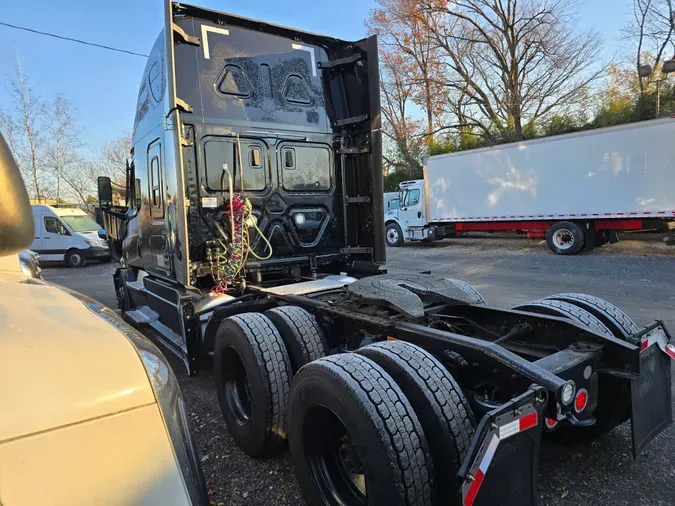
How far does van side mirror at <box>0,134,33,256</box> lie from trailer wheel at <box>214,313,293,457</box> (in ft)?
6.83

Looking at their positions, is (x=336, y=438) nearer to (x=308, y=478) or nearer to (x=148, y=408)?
(x=308, y=478)

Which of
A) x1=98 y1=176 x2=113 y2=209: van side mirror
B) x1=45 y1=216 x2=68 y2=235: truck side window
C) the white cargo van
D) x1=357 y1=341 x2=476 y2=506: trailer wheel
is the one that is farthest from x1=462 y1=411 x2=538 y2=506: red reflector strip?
x1=45 y1=216 x2=68 y2=235: truck side window

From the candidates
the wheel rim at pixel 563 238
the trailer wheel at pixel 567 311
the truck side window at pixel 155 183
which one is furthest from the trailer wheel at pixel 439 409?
the wheel rim at pixel 563 238

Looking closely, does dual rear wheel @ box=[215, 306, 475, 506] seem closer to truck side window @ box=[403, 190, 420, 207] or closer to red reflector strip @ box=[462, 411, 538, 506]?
red reflector strip @ box=[462, 411, 538, 506]

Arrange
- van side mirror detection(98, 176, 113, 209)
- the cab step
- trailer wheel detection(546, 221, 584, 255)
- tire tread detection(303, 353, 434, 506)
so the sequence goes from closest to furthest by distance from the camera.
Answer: tire tread detection(303, 353, 434, 506) < the cab step < van side mirror detection(98, 176, 113, 209) < trailer wheel detection(546, 221, 584, 255)

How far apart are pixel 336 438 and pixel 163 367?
4.46 ft

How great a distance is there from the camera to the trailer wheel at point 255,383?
9.77 ft

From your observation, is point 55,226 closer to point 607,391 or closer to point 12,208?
point 12,208

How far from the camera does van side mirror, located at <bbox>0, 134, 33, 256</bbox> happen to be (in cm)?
105

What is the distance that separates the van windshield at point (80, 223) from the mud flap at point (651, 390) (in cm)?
1792

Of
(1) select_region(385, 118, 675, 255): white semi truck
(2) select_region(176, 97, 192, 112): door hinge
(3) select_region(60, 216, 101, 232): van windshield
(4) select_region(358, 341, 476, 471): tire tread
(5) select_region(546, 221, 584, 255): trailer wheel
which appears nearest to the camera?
(4) select_region(358, 341, 476, 471): tire tread

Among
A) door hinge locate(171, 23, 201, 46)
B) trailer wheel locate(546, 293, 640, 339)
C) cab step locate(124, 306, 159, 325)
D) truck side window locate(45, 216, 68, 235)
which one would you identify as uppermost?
door hinge locate(171, 23, 201, 46)

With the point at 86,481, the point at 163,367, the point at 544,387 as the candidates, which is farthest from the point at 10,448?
the point at 544,387

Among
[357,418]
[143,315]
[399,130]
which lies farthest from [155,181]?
[399,130]
